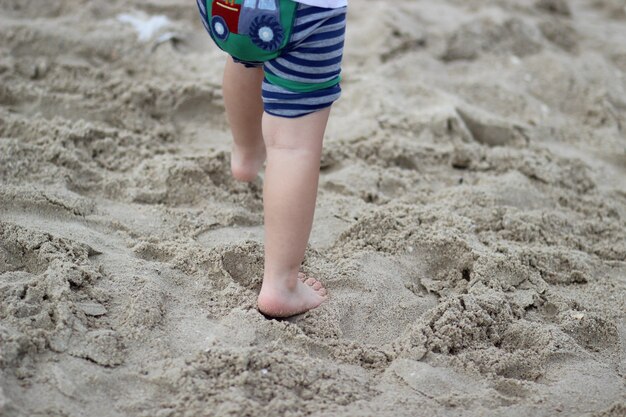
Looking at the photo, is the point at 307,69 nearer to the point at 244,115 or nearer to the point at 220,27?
the point at 220,27

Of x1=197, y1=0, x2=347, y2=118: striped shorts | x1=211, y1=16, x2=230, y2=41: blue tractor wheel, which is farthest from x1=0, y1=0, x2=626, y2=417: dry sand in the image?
x1=211, y1=16, x2=230, y2=41: blue tractor wheel

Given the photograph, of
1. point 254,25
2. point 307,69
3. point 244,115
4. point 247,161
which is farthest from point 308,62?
→ point 247,161

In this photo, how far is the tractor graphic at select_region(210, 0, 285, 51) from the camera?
173 centimetres

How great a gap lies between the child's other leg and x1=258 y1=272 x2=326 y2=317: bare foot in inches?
22.0

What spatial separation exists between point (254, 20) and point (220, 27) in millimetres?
106

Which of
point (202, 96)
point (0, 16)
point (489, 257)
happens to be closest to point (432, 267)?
point (489, 257)

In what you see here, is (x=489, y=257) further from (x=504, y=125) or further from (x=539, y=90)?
(x=539, y=90)

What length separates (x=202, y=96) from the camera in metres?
3.00

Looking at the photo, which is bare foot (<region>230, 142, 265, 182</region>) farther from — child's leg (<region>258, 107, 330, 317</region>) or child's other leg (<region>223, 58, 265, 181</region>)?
child's leg (<region>258, 107, 330, 317</region>)

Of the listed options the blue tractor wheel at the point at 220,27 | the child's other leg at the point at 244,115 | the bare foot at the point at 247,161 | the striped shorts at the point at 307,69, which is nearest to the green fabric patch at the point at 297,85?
the striped shorts at the point at 307,69

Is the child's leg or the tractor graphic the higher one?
the tractor graphic

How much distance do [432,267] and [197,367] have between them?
82 centimetres

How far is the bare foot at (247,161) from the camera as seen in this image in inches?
94.2

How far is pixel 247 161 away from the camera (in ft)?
7.88
